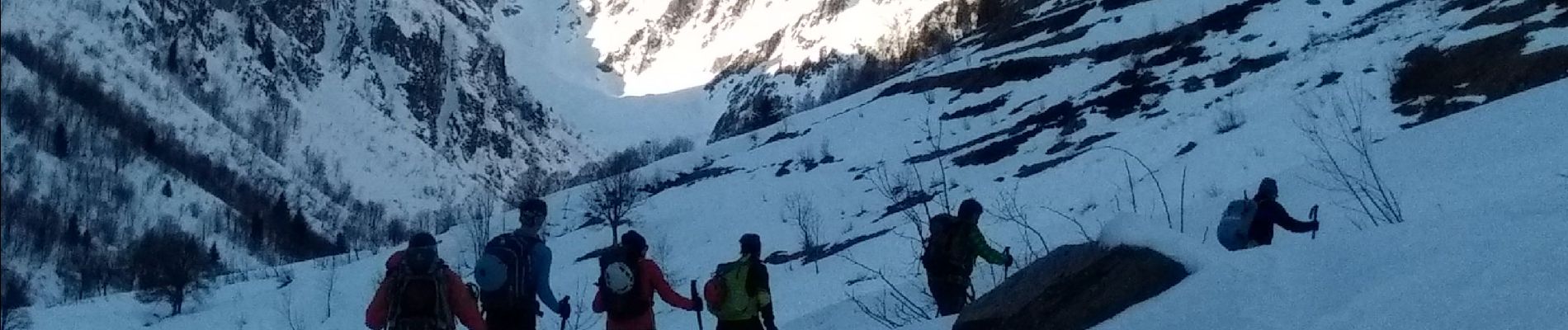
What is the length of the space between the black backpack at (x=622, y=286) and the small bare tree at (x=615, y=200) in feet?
64.3

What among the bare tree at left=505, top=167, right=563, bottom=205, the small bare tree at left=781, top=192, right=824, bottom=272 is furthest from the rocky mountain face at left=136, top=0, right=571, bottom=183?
the small bare tree at left=781, top=192, right=824, bottom=272

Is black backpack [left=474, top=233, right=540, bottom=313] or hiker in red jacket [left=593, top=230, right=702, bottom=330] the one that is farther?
black backpack [left=474, top=233, right=540, bottom=313]

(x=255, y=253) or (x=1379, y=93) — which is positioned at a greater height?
(x=1379, y=93)

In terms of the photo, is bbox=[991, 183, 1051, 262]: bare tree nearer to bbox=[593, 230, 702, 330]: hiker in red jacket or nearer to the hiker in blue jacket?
the hiker in blue jacket

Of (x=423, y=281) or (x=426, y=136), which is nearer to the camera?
(x=423, y=281)

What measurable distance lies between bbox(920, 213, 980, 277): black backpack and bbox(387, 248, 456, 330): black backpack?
2996 mm

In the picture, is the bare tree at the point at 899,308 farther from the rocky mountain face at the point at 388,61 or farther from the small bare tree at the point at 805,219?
the rocky mountain face at the point at 388,61

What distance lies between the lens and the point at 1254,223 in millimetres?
7898

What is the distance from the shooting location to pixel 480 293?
6.70 m

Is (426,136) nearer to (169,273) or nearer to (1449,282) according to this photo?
(169,273)

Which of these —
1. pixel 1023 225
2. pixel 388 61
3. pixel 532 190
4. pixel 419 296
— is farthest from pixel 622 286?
pixel 388 61

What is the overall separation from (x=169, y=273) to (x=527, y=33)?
15974cm

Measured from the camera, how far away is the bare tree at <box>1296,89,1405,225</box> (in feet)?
34.7

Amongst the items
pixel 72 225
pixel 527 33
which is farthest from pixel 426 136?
pixel 72 225
